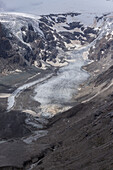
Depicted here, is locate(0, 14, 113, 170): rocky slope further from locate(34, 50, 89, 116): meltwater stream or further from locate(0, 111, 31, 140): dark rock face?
locate(34, 50, 89, 116): meltwater stream

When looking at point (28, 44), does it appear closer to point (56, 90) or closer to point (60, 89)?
point (60, 89)

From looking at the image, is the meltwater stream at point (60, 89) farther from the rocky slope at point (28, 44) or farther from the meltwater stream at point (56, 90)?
the rocky slope at point (28, 44)

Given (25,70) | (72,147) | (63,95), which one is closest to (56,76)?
(25,70)

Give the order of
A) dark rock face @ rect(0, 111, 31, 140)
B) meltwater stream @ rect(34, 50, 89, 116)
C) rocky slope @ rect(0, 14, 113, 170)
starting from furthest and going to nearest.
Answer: meltwater stream @ rect(34, 50, 89, 116) < dark rock face @ rect(0, 111, 31, 140) < rocky slope @ rect(0, 14, 113, 170)

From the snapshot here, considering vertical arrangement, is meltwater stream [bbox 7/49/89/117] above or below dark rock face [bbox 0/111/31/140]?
above

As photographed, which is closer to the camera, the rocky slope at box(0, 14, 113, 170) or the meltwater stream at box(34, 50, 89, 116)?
the rocky slope at box(0, 14, 113, 170)

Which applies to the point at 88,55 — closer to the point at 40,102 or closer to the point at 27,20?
the point at 27,20

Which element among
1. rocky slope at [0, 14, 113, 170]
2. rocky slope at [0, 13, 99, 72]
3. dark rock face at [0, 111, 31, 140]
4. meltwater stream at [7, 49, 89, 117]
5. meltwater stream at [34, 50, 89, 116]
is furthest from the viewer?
rocky slope at [0, 13, 99, 72]

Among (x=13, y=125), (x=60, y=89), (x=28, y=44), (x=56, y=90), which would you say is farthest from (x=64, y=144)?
(x=28, y=44)

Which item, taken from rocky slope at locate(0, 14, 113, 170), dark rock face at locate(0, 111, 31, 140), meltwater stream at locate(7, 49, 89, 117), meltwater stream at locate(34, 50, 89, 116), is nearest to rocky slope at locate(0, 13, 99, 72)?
meltwater stream at locate(34, 50, 89, 116)

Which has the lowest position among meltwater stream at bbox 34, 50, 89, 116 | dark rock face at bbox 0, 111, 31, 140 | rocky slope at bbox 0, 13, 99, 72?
dark rock face at bbox 0, 111, 31, 140

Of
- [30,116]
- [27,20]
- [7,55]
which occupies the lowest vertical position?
[30,116]
